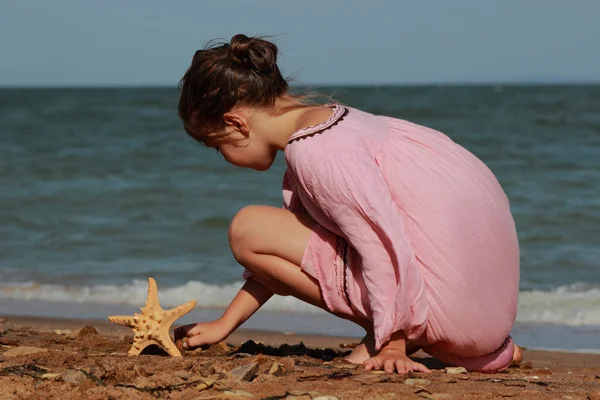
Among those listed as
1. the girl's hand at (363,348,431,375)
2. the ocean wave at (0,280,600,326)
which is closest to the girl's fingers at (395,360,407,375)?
the girl's hand at (363,348,431,375)

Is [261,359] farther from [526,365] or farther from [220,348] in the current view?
[526,365]

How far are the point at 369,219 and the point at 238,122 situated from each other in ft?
1.89

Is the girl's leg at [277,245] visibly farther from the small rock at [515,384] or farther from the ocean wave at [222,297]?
the ocean wave at [222,297]

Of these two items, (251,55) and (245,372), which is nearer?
(245,372)

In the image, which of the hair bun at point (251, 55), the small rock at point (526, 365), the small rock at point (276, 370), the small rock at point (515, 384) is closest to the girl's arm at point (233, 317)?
the small rock at point (276, 370)

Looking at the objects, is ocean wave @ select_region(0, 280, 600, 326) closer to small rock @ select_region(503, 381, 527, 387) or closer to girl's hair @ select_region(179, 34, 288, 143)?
small rock @ select_region(503, 381, 527, 387)

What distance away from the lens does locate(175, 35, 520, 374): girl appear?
269 cm

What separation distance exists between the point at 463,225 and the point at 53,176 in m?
9.35

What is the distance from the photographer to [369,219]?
2.67 meters

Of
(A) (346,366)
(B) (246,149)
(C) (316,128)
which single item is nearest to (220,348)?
(A) (346,366)

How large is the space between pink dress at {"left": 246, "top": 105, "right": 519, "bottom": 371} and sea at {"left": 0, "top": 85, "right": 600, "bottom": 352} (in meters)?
0.44

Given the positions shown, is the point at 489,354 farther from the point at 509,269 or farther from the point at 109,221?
the point at 109,221

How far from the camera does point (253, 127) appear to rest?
2.91 metres

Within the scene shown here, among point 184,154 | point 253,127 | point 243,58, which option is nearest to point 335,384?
point 253,127
